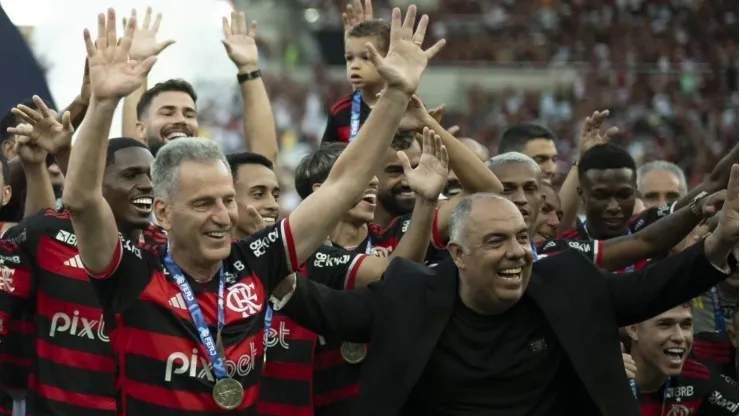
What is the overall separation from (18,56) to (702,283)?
462 cm

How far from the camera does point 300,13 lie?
872 inches

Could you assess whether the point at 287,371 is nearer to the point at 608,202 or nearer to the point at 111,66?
the point at 111,66

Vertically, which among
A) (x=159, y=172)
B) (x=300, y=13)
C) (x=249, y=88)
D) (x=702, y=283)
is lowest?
(x=702, y=283)

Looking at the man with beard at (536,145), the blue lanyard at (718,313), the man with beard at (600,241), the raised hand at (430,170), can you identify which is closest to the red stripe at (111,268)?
the raised hand at (430,170)

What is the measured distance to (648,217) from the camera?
739 centimetres

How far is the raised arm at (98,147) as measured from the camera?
4.30m

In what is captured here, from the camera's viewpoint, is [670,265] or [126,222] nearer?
[670,265]

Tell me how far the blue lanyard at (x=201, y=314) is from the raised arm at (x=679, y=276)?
156 cm

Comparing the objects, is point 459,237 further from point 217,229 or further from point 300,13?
point 300,13

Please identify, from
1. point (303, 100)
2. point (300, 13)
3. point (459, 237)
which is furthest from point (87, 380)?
point (300, 13)

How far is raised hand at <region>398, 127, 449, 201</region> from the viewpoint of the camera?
5559mm

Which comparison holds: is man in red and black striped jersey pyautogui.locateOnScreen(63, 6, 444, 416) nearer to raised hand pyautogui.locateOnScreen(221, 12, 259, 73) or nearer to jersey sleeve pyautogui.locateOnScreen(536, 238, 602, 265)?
jersey sleeve pyautogui.locateOnScreen(536, 238, 602, 265)

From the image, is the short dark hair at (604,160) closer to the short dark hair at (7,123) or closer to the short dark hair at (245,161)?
the short dark hair at (245,161)

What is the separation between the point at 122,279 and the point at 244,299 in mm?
435
